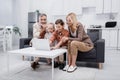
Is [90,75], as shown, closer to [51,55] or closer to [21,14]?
[51,55]

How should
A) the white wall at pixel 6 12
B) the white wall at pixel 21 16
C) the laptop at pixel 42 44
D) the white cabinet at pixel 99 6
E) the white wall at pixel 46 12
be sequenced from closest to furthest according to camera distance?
the laptop at pixel 42 44 → the white cabinet at pixel 99 6 → the white wall at pixel 46 12 → the white wall at pixel 6 12 → the white wall at pixel 21 16

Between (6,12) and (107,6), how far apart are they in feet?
13.0

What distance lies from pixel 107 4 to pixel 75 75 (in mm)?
3936

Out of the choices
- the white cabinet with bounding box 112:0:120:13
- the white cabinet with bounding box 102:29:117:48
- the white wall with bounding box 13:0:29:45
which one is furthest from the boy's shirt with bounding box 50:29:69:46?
the white wall with bounding box 13:0:29:45

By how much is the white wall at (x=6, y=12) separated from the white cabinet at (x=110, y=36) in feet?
12.6

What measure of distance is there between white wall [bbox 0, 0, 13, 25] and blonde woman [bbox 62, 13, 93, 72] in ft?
13.6

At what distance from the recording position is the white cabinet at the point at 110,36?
528cm

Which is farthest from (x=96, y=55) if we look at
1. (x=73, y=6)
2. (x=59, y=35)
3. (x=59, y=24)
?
(x=73, y=6)

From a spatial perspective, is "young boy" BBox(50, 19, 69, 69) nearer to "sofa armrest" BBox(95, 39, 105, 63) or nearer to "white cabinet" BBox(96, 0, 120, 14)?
"sofa armrest" BBox(95, 39, 105, 63)

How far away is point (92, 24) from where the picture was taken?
602 centimetres

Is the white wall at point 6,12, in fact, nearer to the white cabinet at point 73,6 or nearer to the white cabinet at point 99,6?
the white cabinet at point 73,6

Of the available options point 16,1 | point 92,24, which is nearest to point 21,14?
point 16,1

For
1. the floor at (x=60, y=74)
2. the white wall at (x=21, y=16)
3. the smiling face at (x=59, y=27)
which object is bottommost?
the floor at (x=60, y=74)

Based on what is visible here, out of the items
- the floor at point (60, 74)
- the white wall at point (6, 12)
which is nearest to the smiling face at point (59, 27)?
the floor at point (60, 74)
